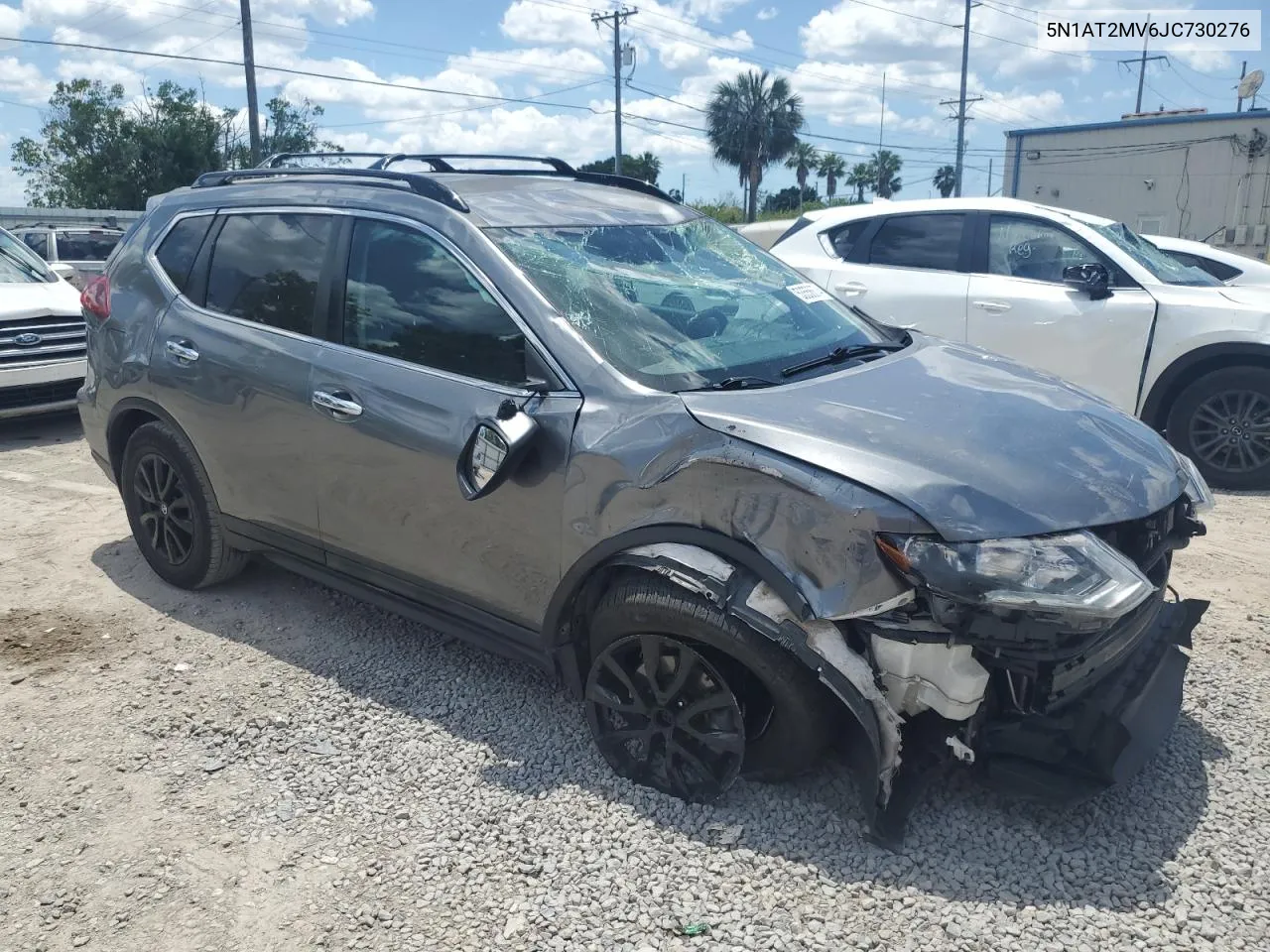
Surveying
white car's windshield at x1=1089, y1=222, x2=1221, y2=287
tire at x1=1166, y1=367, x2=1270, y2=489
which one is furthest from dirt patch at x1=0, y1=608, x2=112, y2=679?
white car's windshield at x1=1089, y1=222, x2=1221, y2=287

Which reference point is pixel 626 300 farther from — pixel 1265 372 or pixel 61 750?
pixel 1265 372

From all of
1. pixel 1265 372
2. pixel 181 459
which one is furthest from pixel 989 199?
pixel 181 459

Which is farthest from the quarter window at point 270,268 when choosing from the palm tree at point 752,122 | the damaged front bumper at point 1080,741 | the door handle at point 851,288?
the palm tree at point 752,122

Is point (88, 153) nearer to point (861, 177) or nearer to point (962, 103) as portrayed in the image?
point (962, 103)

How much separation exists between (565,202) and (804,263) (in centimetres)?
402

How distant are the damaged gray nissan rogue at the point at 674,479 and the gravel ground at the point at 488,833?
23 centimetres

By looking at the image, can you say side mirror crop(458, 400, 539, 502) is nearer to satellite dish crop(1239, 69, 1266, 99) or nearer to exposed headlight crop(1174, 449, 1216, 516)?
exposed headlight crop(1174, 449, 1216, 516)

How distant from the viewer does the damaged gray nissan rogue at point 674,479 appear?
248 cm

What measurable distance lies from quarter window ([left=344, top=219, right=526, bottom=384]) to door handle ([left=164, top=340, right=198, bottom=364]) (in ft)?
2.96

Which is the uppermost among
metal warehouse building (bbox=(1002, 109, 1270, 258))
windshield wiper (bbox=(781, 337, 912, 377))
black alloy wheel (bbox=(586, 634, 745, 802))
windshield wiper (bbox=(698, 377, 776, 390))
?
metal warehouse building (bbox=(1002, 109, 1270, 258))

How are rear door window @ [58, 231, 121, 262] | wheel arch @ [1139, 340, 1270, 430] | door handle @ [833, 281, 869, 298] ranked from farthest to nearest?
rear door window @ [58, 231, 121, 262] < door handle @ [833, 281, 869, 298] < wheel arch @ [1139, 340, 1270, 430]

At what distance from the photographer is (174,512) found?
4445mm

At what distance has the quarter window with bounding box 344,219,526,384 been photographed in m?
3.17

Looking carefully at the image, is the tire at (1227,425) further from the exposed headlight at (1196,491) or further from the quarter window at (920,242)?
the exposed headlight at (1196,491)
